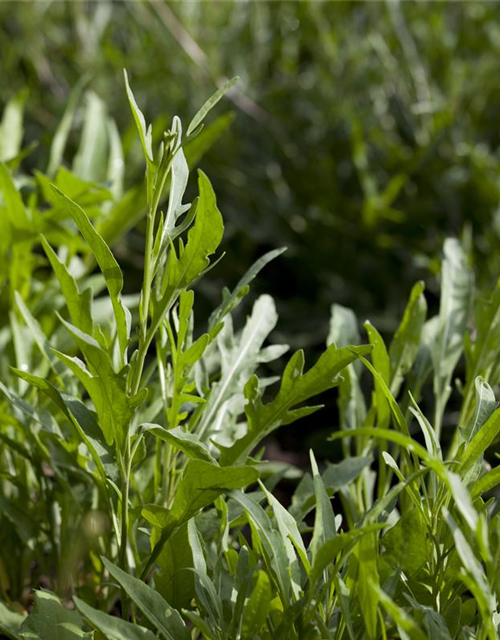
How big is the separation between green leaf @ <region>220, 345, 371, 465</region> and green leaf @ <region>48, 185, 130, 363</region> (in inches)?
4.5

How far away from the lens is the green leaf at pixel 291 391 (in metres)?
0.61

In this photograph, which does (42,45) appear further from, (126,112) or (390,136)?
(390,136)

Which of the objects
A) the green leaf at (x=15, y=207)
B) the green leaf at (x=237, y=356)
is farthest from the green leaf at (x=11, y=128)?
the green leaf at (x=237, y=356)

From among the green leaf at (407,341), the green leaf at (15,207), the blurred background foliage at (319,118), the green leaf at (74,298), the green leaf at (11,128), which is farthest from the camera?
the blurred background foliage at (319,118)

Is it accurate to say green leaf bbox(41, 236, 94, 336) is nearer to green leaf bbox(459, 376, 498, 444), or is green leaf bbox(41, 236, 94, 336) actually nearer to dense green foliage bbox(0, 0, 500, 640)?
dense green foliage bbox(0, 0, 500, 640)

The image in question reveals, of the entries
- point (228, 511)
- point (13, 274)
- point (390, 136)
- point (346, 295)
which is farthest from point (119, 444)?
point (390, 136)

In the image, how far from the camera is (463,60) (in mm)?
2014

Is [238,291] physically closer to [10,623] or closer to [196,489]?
[196,489]

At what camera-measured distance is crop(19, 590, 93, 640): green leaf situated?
0.57 m

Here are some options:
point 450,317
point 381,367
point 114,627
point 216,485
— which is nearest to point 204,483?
point 216,485

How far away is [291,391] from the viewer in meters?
0.63

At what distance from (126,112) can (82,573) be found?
1.37m

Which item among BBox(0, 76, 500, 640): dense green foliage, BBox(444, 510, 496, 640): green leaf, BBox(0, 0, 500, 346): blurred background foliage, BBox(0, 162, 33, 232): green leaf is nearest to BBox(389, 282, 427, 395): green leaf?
BBox(0, 76, 500, 640): dense green foliage

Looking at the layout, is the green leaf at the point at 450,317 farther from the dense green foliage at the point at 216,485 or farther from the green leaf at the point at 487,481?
the green leaf at the point at 487,481
